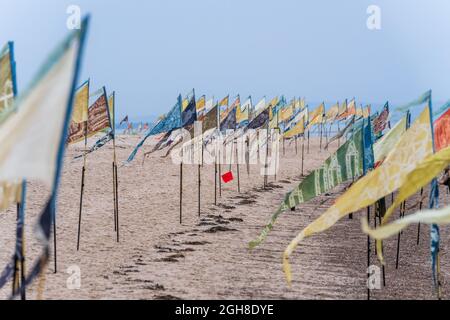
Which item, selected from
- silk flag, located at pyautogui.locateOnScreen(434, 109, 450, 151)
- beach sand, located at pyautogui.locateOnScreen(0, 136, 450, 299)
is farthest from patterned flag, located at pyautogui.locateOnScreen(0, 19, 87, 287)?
silk flag, located at pyautogui.locateOnScreen(434, 109, 450, 151)

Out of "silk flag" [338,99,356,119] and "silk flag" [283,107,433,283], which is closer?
"silk flag" [283,107,433,283]

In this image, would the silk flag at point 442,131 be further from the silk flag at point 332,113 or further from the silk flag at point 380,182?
the silk flag at point 332,113

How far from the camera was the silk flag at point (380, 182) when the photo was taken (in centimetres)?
686

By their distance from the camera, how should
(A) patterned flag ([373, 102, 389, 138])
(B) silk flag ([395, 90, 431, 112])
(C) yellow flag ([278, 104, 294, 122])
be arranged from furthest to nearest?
(C) yellow flag ([278, 104, 294, 122]), (A) patterned flag ([373, 102, 389, 138]), (B) silk flag ([395, 90, 431, 112])

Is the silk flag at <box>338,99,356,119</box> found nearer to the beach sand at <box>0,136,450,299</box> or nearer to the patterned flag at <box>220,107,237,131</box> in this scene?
the patterned flag at <box>220,107,237,131</box>

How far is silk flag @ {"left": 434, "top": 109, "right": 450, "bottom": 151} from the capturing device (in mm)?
10680

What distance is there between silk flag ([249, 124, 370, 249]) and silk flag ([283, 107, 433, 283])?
143cm

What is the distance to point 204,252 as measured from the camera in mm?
13961

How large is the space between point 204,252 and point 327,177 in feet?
18.1

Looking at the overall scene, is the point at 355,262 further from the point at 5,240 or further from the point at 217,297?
the point at 5,240

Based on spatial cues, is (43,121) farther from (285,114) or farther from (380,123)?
(285,114)

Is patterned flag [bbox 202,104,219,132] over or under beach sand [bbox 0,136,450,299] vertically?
over

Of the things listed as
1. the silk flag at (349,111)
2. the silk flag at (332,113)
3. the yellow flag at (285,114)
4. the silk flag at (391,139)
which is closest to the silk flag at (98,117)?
the silk flag at (391,139)

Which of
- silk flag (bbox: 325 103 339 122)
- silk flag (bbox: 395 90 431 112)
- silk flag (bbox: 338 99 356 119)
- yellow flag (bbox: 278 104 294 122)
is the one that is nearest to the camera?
silk flag (bbox: 395 90 431 112)
